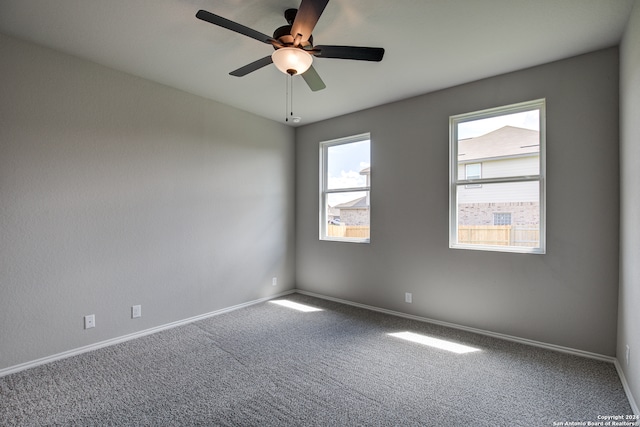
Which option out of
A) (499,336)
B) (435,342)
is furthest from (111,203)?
(499,336)

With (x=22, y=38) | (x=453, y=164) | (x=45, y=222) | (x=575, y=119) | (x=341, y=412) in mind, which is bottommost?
(x=341, y=412)

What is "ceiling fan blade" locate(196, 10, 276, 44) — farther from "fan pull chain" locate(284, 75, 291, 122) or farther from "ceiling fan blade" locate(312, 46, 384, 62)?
"fan pull chain" locate(284, 75, 291, 122)

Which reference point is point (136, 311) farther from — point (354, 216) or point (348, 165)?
point (348, 165)

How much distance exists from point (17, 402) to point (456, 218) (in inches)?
159

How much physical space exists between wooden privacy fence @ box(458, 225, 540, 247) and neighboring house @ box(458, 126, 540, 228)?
0.17 ft

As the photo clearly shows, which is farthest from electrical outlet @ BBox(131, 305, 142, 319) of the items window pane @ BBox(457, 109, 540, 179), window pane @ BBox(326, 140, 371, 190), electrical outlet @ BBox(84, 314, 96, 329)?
window pane @ BBox(457, 109, 540, 179)

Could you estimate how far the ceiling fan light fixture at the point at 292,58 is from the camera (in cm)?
199

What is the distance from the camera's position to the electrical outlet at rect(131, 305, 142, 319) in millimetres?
3154

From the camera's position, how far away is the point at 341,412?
6.56 ft

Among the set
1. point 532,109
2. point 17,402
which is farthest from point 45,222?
point 532,109

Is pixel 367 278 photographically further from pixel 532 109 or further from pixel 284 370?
pixel 532 109

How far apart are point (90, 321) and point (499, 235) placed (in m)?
4.09

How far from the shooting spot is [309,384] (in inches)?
91.4

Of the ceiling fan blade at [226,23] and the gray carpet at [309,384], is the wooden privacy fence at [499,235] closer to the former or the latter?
the gray carpet at [309,384]
